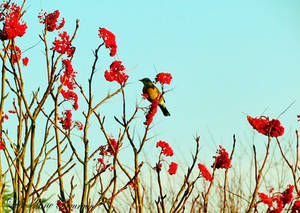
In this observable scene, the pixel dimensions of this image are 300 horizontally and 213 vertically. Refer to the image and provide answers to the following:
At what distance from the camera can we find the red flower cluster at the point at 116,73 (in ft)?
7.60

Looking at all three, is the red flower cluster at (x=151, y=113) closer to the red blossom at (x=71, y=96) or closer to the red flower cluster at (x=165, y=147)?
the red flower cluster at (x=165, y=147)

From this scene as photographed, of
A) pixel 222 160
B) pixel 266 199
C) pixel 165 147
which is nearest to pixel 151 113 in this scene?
pixel 165 147

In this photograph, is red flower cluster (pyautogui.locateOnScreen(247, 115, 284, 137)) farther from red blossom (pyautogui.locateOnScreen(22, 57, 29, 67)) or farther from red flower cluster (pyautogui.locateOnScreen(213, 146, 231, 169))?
red blossom (pyautogui.locateOnScreen(22, 57, 29, 67))

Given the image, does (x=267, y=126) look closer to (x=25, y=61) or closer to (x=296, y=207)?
(x=296, y=207)

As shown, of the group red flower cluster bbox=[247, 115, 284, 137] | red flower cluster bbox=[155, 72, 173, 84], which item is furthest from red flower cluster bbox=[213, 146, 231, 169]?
red flower cluster bbox=[155, 72, 173, 84]

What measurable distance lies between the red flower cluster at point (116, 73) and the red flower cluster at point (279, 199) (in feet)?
3.45

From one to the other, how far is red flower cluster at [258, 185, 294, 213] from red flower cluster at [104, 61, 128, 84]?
1052 mm

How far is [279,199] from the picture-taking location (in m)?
2.19

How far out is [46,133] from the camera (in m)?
2.31

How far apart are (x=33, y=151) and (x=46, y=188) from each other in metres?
0.25

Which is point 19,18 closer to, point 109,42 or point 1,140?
point 109,42

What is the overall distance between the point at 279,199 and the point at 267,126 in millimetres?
435

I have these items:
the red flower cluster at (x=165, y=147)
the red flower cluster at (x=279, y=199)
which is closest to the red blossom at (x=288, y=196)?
the red flower cluster at (x=279, y=199)

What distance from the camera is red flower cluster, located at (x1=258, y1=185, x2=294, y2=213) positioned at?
2.10 meters
